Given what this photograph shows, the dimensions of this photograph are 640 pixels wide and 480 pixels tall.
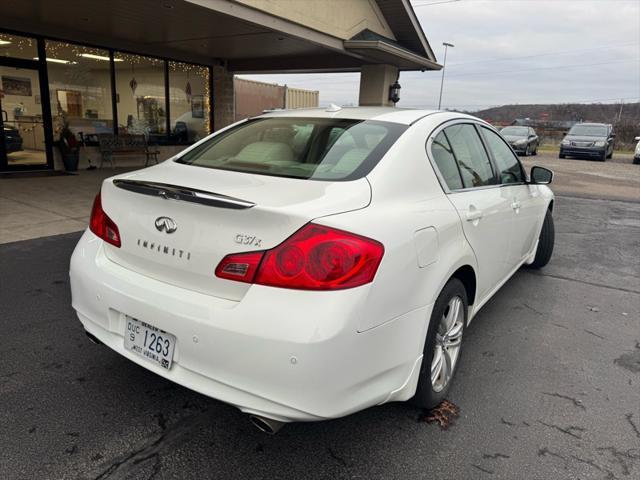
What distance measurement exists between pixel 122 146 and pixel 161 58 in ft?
9.21

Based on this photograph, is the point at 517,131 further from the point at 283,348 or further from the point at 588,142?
the point at 283,348

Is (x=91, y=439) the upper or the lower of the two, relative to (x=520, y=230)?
lower

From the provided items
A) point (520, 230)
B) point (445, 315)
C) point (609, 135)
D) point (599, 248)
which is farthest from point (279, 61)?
point (609, 135)

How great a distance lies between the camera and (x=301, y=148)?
2.87m

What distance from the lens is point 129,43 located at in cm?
1238

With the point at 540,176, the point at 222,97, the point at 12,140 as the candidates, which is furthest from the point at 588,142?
the point at 12,140

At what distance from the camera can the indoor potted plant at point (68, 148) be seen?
11.1 meters

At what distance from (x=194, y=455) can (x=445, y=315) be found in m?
1.41

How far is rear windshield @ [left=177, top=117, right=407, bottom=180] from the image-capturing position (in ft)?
8.15

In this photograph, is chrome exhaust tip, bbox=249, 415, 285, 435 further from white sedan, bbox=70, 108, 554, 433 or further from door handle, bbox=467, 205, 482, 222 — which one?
door handle, bbox=467, 205, 482, 222

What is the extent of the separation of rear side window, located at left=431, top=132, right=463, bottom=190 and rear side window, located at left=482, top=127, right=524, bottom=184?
2.78 feet

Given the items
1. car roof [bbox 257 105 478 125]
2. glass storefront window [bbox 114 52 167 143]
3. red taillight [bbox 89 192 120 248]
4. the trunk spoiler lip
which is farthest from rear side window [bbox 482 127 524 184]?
glass storefront window [bbox 114 52 167 143]

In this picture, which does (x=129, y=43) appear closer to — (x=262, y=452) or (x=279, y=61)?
(x=279, y=61)

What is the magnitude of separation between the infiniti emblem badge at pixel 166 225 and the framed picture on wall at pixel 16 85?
1044cm
